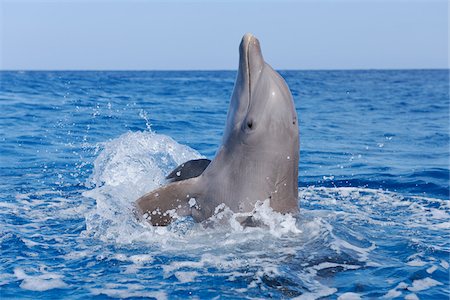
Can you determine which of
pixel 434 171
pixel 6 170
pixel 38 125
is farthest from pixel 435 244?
pixel 38 125

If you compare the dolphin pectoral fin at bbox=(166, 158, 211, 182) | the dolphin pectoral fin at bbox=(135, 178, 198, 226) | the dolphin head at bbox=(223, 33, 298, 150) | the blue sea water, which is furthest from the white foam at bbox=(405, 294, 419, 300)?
the dolphin pectoral fin at bbox=(166, 158, 211, 182)

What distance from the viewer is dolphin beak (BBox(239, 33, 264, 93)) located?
831 cm

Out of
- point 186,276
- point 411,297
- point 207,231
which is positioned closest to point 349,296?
point 411,297

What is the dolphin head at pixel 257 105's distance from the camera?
808 cm

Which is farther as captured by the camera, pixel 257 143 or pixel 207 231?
pixel 207 231

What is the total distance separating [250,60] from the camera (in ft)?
27.4

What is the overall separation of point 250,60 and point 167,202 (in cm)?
204

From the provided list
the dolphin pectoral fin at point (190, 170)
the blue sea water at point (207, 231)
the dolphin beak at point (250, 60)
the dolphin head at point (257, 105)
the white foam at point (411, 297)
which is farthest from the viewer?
the dolphin pectoral fin at point (190, 170)

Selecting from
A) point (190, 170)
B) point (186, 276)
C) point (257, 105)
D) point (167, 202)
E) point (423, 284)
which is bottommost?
point (423, 284)

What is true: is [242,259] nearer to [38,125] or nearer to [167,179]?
[167,179]

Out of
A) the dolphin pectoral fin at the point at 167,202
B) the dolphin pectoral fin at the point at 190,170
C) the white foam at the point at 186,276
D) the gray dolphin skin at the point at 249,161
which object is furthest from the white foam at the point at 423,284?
the dolphin pectoral fin at the point at 190,170

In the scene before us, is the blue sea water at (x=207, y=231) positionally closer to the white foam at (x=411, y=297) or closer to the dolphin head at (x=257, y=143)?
the white foam at (x=411, y=297)

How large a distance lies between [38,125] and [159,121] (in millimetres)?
4290

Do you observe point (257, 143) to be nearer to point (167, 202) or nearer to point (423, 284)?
point (167, 202)
